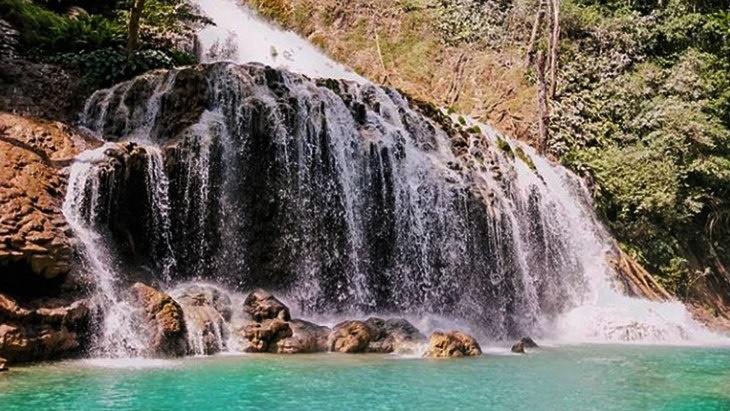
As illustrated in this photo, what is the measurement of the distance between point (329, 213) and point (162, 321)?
6004 millimetres

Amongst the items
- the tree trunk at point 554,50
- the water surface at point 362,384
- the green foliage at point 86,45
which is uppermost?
the tree trunk at point 554,50

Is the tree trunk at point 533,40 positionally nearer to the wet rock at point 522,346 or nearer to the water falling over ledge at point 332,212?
the water falling over ledge at point 332,212

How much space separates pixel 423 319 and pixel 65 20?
A: 12.5m

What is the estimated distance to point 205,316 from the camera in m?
12.6

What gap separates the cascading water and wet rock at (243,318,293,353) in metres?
0.43

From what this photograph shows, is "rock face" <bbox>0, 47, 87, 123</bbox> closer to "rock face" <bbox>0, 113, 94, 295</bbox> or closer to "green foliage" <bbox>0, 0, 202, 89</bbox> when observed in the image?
"green foliage" <bbox>0, 0, 202, 89</bbox>

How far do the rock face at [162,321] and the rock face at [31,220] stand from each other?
1248 mm

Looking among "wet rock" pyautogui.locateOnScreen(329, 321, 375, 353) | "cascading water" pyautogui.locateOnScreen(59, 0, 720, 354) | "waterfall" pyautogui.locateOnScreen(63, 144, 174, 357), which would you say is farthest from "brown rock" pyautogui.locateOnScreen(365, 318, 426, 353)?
"waterfall" pyautogui.locateOnScreen(63, 144, 174, 357)

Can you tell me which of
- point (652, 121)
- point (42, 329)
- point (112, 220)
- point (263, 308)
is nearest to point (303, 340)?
point (263, 308)

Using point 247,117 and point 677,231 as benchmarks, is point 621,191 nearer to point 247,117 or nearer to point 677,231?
point 677,231

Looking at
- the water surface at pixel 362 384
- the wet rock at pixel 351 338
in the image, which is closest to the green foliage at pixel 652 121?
the water surface at pixel 362 384

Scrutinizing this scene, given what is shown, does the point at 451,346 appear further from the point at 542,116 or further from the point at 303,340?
the point at 542,116

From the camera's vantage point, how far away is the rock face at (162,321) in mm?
11523

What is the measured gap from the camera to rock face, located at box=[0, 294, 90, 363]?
10.3 metres
